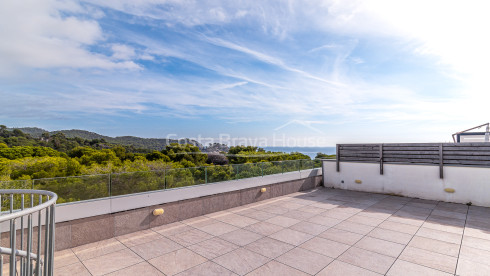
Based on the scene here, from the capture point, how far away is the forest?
4.86 m

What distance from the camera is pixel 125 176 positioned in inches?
212

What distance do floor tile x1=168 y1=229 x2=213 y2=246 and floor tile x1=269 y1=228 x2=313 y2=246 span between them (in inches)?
52.7

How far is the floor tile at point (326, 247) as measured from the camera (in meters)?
4.10

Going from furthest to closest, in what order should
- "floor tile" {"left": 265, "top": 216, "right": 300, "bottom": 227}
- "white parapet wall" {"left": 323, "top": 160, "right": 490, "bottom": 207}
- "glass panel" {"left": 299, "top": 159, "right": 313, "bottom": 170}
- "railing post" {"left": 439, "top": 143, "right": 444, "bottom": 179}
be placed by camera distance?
"glass panel" {"left": 299, "top": 159, "right": 313, "bottom": 170} < "railing post" {"left": 439, "top": 143, "right": 444, "bottom": 179} < "white parapet wall" {"left": 323, "top": 160, "right": 490, "bottom": 207} < "floor tile" {"left": 265, "top": 216, "right": 300, "bottom": 227}

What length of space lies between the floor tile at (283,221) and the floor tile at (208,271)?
7.27 feet

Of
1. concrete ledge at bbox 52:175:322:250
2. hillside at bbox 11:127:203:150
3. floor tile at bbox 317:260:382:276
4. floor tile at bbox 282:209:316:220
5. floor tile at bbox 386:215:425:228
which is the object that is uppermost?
hillside at bbox 11:127:203:150

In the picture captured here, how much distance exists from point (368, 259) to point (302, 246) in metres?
1.04

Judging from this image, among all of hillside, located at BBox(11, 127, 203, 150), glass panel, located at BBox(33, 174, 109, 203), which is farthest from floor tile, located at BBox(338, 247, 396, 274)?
hillside, located at BBox(11, 127, 203, 150)

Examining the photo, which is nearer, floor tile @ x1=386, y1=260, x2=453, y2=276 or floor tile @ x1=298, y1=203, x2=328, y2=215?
floor tile @ x1=386, y1=260, x2=453, y2=276

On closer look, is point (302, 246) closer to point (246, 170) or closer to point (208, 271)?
point (208, 271)

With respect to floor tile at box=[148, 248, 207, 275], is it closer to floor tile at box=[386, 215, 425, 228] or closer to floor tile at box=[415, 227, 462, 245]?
floor tile at box=[415, 227, 462, 245]

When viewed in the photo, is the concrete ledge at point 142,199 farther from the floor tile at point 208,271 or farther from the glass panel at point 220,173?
the floor tile at point 208,271

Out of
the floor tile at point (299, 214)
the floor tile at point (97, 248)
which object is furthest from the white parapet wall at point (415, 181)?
the floor tile at point (97, 248)

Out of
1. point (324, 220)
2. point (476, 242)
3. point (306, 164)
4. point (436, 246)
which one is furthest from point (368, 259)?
point (306, 164)
